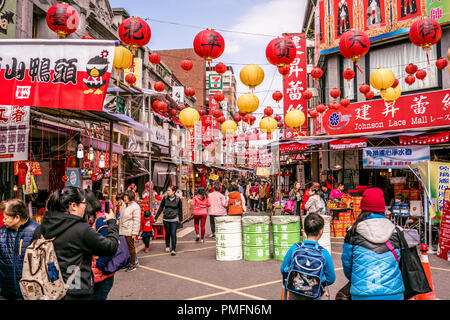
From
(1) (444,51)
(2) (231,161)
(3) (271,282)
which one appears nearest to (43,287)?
(3) (271,282)

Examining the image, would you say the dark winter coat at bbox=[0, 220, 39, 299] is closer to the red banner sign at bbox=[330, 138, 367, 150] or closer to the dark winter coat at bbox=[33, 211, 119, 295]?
the dark winter coat at bbox=[33, 211, 119, 295]

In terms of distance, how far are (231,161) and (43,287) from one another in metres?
51.7

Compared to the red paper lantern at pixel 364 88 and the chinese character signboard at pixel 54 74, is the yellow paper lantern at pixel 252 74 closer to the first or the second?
the chinese character signboard at pixel 54 74

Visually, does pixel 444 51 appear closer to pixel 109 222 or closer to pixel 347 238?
pixel 347 238

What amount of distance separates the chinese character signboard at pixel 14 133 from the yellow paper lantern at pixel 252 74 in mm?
5155

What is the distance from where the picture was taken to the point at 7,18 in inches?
382

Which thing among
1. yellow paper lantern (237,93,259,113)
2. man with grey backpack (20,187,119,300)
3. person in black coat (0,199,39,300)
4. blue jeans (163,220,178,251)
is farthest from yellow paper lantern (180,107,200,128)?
man with grey backpack (20,187,119,300)

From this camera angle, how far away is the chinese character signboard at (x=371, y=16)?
16016 mm

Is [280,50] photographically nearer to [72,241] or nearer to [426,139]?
[72,241]

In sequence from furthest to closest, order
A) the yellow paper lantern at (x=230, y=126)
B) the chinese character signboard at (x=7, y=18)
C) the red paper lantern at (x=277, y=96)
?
the yellow paper lantern at (x=230, y=126), the red paper lantern at (x=277, y=96), the chinese character signboard at (x=7, y=18)

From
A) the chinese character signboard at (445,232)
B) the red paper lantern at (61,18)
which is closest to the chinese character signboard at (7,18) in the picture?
the red paper lantern at (61,18)

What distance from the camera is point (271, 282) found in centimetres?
668

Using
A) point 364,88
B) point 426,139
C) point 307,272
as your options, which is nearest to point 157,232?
point 307,272

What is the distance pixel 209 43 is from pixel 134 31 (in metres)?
1.60
